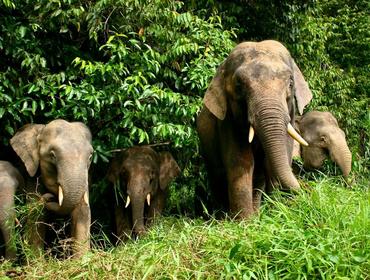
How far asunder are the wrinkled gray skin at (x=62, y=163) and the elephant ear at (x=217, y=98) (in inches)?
52.1

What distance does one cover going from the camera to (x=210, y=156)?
24.0 ft

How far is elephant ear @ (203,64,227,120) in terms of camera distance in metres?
6.45

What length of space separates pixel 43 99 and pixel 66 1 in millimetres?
1209

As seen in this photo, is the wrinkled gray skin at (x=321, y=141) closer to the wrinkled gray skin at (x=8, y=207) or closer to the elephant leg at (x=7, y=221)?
the wrinkled gray skin at (x=8, y=207)

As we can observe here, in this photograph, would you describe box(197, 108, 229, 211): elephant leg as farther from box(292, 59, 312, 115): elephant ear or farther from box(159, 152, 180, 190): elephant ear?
box(292, 59, 312, 115): elephant ear

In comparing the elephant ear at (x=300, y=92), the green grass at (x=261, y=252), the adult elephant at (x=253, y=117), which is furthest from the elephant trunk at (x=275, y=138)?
the elephant ear at (x=300, y=92)

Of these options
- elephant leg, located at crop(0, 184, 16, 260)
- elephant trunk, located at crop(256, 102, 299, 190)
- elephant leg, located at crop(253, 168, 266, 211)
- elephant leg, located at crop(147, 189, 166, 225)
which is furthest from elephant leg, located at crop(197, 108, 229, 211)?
elephant leg, located at crop(0, 184, 16, 260)

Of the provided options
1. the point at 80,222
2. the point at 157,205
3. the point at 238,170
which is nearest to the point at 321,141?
the point at 157,205

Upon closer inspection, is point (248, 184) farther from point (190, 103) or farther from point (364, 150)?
point (364, 150)

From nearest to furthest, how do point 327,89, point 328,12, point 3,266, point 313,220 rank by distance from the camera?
point 313,220 < point 3,266 < point 327,89 < point 328,12

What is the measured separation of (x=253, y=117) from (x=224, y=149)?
859 millimetres

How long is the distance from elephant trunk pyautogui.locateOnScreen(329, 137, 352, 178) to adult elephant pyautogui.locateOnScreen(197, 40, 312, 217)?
2002mm

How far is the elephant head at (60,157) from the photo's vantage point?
6137 mm

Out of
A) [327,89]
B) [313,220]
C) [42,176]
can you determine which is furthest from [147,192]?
[327,89]
